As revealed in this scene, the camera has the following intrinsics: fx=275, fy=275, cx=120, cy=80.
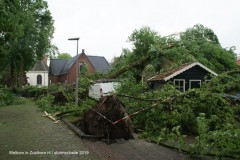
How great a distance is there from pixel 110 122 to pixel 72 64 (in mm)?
43968

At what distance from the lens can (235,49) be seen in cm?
2525

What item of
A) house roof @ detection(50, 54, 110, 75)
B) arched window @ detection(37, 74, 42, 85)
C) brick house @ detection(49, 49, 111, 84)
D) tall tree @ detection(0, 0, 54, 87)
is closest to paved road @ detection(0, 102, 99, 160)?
tall tree @ detection(0, 0, 54, 87)

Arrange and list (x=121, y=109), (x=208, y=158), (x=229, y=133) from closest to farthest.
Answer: (x=229, y=133), (x=208, y=158), (x=121, y=109)

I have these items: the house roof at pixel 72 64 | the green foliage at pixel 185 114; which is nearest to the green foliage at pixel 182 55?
the green foliage at pixel 185 114

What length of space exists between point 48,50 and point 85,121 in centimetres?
3737

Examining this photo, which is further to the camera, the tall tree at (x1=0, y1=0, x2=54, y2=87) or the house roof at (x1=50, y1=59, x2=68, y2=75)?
the house roof at (x1=50, y1=59, x2=68, y2=75)

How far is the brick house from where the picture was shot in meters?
52.1

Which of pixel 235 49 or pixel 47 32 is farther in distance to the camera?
pixel 47 32

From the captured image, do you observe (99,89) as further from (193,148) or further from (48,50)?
(48,50)

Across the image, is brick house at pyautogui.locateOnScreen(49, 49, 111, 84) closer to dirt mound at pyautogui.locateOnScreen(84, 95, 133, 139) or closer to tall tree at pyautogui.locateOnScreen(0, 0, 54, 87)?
tall tree at pyautogui.locateOnScreen(0, 0, 54, 87)

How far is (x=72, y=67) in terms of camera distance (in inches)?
2047

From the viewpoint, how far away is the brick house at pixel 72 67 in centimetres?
5212

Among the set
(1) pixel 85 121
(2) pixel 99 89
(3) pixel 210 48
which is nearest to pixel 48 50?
(2) pixel 99 89

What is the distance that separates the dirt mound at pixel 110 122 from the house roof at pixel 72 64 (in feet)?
136
